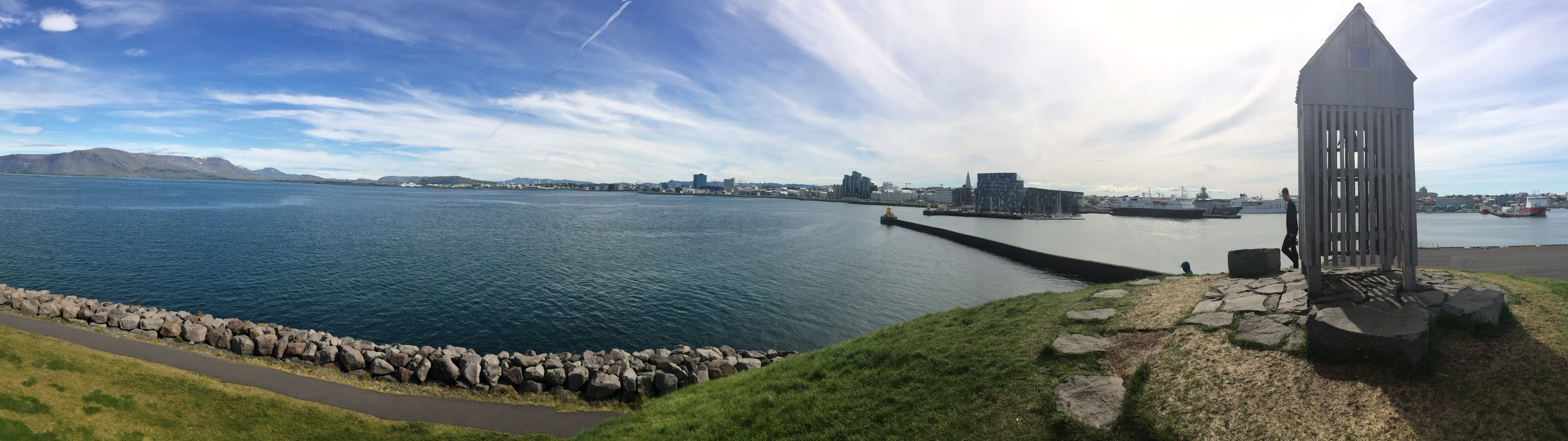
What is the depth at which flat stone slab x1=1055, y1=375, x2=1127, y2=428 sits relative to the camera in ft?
19.2

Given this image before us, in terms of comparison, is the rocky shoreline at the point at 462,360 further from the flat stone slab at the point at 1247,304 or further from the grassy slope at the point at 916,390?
the flat stone slab at the point at 1247,304

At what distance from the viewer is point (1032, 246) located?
60281mm

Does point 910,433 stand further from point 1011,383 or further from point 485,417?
point 485,417

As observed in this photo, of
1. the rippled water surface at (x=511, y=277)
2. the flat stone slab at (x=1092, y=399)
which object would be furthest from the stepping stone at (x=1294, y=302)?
the rippled water surface at (x=511, y=277)

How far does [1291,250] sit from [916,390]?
34.7ft

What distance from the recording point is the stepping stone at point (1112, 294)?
10.3m

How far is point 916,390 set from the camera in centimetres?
773


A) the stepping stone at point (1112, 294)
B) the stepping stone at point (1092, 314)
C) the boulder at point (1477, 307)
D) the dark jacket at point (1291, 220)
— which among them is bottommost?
the stepping stone at point (1092, 314)

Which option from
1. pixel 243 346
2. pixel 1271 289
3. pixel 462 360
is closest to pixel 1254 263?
pixel 1271 289

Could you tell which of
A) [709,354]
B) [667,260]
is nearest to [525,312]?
[709,354]

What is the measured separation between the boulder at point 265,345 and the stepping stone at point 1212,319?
22.0m

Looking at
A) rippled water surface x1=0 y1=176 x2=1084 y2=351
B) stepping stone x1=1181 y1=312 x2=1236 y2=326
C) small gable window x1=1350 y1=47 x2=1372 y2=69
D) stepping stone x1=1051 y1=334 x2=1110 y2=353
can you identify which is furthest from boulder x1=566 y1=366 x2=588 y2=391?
small gable window x1=1350 y1=47 x2=1372 y2=69

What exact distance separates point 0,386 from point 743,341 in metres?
17.5

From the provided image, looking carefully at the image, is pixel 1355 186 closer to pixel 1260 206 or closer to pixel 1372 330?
pixel 1372 330
